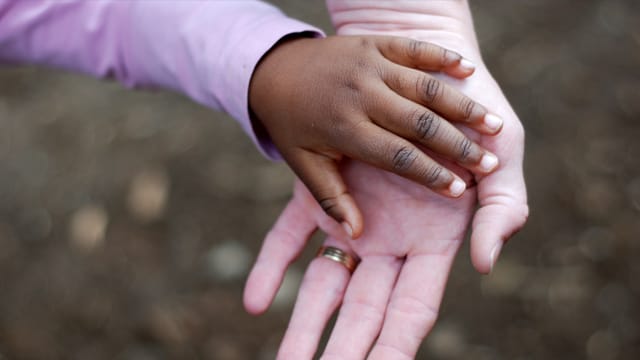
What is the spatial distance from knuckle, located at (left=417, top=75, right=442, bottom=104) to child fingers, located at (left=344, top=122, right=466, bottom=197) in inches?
2.7

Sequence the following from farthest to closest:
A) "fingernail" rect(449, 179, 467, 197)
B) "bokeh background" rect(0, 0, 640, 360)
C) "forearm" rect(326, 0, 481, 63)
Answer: "bokeh background" rect(0, 0, 640, 360) → "forearm" rect(326, 0, 481, 63) → "fingernail" rect(449, 179, 467, 197)

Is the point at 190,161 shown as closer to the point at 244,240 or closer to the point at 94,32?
the point at 244,240

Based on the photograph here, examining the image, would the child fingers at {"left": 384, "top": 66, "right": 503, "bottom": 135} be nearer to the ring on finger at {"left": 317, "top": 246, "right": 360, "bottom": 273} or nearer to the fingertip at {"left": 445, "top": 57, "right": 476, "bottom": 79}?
the fingertip at {"left": 445, "top": 57, "right": 476, "bottom": 79}

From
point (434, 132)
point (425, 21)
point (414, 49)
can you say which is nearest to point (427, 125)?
point (434, 132)

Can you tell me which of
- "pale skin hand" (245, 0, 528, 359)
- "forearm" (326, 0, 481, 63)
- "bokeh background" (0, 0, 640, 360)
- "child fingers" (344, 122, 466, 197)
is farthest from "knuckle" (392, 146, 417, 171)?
"bokeh background" (0, 0, 640, 360)

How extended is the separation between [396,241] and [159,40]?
542 millimetres

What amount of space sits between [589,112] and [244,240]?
98 cm

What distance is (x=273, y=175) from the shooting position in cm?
208

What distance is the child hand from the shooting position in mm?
1091

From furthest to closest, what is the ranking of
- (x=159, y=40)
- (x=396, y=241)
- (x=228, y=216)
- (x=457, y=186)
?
1. (x=228, y=216)
2. (x=159, y=40)
3. (x=396, y=241)
4. (x=457, y=186)

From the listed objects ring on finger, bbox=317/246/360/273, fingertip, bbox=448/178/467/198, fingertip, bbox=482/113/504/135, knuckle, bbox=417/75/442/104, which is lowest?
ring on finger, bbox=317/246/360/273

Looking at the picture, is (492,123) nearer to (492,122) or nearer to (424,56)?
(492,122)

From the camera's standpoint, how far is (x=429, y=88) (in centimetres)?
110

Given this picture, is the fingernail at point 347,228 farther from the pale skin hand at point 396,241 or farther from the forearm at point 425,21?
the forearm at point 425,21
